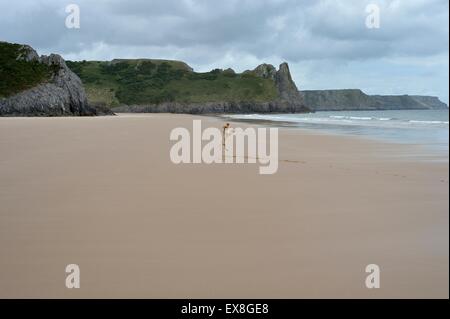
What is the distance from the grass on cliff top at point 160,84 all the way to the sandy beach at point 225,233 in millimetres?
137075

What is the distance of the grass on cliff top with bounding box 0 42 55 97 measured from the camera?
65.2 m

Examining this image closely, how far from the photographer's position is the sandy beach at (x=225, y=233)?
10.4ft

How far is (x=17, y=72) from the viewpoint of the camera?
68.9m

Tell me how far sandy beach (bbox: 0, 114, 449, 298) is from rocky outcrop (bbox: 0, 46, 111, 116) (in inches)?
2376

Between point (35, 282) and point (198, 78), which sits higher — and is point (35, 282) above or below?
below

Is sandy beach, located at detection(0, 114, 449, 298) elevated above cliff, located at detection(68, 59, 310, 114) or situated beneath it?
situated beneath

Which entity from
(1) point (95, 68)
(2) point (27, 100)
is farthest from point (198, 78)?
(2) point (27, 100)

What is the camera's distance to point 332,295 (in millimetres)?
2996

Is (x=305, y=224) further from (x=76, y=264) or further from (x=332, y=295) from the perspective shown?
(x=76, y=264)

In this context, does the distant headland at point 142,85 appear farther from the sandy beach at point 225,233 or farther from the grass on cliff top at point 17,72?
the sandy beach at point 225,233
